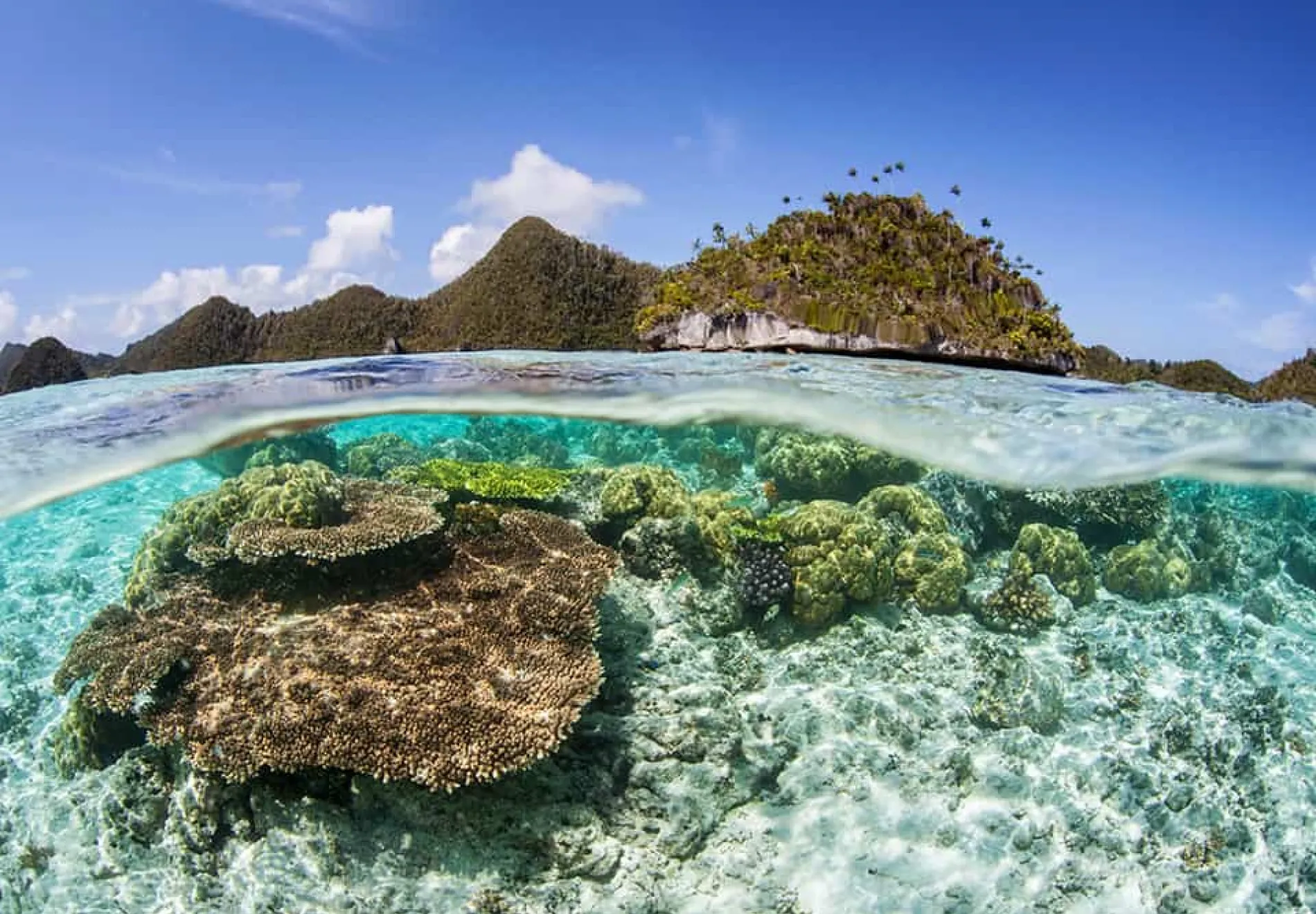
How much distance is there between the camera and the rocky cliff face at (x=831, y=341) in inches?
571

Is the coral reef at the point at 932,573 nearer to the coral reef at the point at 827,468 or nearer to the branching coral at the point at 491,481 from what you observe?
the coral reef at the point at 827,468

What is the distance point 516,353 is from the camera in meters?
15.5

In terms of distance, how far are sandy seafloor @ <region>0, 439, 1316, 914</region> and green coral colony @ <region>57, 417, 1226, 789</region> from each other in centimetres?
59

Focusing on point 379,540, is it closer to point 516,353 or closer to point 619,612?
point 619,612

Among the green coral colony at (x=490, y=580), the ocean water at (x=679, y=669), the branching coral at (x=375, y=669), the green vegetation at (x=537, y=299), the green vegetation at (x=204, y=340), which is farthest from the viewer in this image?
the green vegetation at (x=204, y=340)

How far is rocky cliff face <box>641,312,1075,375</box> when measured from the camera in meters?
14.5

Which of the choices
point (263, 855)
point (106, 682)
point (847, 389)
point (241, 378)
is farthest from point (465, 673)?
point (241, 378)

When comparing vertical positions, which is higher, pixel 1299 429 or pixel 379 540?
pixel 1299 429

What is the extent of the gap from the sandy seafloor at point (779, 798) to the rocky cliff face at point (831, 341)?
721cm

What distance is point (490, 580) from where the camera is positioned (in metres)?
6.84

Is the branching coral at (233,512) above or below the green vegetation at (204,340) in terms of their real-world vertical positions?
below

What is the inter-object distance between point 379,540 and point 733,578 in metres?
4.10

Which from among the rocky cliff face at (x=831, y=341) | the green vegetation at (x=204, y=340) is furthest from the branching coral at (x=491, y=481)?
the green vegetation at (x=204, y=340)

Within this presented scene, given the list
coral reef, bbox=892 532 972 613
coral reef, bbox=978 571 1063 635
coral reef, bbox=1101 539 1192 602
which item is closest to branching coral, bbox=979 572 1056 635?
coral reef, bbox=978 571 1063 635
